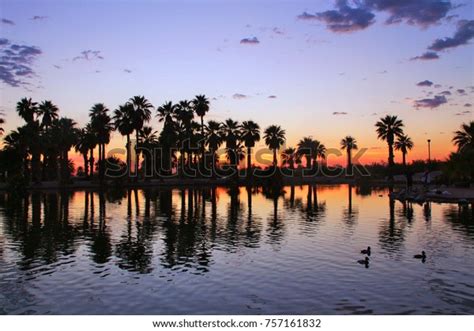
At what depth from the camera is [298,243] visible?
24.5m

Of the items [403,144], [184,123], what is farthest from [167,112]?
[403,144]

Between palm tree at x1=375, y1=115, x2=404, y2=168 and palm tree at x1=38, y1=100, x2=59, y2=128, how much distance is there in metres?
66.7

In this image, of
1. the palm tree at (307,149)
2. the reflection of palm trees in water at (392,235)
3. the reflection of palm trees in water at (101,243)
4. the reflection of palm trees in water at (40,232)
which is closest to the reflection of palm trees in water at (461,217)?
the reflection of palm trees in water at (392,235)

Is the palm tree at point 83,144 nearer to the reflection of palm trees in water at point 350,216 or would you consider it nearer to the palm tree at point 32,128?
the palm tree at point 32,128

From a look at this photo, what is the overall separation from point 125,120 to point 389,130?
184ft

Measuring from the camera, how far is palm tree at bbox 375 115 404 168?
102 m

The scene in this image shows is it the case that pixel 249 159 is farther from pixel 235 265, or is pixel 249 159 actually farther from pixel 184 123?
pixel 235 265

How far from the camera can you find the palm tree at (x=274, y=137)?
112 metres

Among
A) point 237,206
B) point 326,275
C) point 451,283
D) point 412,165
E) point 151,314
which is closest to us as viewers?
point 151,314

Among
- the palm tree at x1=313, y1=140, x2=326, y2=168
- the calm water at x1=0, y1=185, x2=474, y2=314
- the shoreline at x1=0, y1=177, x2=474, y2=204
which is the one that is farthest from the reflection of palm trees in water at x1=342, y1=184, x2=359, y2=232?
the palm tree at x1=313, y1=140, x2=326, y2=168

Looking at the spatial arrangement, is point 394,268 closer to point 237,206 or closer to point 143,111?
point 237,206

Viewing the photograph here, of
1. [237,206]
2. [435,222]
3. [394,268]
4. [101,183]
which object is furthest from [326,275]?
[101,183]
